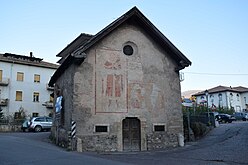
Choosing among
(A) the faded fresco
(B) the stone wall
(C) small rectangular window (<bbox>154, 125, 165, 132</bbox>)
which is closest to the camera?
(B) the stone wall

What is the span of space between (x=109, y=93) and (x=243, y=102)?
2452 inches

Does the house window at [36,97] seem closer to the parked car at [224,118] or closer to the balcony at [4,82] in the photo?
the balcony at [4,82]

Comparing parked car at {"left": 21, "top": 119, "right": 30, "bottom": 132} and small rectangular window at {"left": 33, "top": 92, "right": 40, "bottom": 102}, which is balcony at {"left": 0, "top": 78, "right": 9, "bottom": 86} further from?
parked car at {"left": 21, "top": 119, "right": 30, "bottom": 132}

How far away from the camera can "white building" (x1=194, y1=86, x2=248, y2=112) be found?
207 ft

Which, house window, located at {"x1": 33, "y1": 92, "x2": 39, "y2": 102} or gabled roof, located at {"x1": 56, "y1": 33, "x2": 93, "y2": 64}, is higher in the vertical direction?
gabled roof, located at {"x1": 56, "y1": 33, "x2": 93, "y2": 64}

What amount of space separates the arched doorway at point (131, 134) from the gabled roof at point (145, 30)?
15.8ft

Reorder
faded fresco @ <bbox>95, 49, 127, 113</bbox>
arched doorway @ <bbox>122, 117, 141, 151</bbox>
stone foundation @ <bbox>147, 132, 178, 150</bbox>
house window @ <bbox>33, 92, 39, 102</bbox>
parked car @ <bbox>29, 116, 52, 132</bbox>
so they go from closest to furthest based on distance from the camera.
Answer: faded fresco @ <bbox>95, 49, 127, 113</bbox> < arched doorway @ <bbox>122, 117, 141, 151</bbox> < stone foundation @ <bbox>147, 132, 178, 150</bbox> < parked car @ <bbox>29, 116, 52, 132</bbox> < house window @ <bbox>33, 92, 39, 102</bbox>

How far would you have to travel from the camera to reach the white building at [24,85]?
4022 centimetres

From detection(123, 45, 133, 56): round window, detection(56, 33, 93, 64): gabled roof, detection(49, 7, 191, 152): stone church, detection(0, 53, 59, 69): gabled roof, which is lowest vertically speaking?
detection(49, 7, 191, 152): stone church

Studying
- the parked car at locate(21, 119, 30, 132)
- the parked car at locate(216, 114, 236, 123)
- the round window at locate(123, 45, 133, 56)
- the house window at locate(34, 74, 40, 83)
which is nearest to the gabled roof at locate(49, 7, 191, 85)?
the round window at locate(123, 45, 133, 56)

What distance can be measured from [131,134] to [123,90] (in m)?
Result: 2.81

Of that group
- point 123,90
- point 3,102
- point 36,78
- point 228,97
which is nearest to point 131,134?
Result: point 123,90

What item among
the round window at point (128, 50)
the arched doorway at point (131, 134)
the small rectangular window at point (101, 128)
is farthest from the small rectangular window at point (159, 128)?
the round window at point (128, 50)

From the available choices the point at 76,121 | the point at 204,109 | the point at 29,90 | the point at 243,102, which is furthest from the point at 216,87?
the point at 76,121
